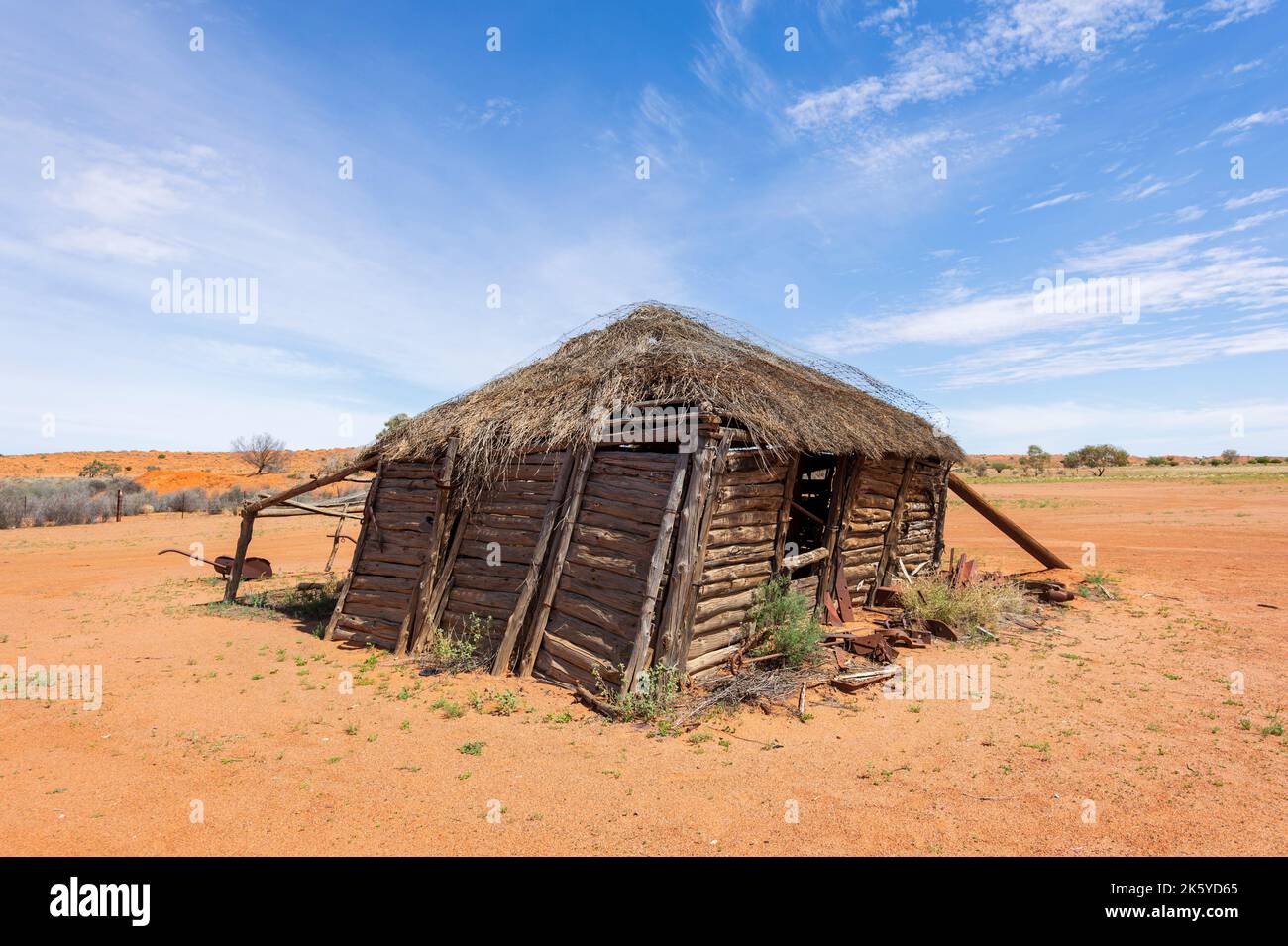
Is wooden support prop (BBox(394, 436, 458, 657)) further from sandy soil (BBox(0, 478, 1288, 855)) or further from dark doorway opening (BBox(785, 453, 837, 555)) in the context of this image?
dark doorway opening (BBox(785, 453, 837, 555))

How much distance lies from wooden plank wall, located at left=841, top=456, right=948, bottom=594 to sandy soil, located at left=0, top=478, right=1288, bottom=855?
8.00 ft

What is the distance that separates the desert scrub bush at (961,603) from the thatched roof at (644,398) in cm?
220

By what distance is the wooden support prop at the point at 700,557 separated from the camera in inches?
257

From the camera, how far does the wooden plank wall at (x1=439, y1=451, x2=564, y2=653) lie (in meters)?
7.92

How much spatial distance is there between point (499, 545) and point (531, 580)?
1003mm

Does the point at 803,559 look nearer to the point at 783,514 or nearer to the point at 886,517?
the point at 783,514

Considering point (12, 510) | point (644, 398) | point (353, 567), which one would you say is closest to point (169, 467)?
point (12, 510)

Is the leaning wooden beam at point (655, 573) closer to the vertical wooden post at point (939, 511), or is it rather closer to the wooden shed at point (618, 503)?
the wooden shed at point (618, 503)

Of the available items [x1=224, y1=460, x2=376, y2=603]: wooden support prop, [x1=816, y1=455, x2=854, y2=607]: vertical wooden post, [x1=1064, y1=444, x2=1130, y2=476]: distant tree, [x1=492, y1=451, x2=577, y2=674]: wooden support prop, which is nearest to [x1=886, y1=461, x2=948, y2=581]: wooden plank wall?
[x1=816, y1=455, x2=854, y2=607]: vertical wooden post

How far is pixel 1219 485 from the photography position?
3609 centimetres

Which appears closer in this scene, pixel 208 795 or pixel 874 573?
pixel 208 795

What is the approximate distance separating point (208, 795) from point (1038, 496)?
3792 cm
